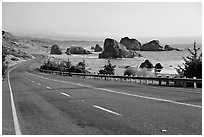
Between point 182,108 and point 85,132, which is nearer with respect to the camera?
point 85,132

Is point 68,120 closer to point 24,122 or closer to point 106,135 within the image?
point 24,122

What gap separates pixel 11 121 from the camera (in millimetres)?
11805

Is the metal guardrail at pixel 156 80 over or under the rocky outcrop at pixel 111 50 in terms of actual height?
under

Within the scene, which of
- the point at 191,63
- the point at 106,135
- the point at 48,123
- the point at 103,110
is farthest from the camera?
the point at 191,63

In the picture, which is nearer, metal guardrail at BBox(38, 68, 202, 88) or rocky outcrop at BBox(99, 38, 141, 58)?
metal guardrail at BBox(38, 68, 202, 88)

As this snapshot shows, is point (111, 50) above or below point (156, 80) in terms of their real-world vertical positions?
above

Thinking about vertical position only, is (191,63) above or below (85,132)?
above

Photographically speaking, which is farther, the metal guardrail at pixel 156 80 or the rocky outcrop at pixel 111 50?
the rocky outcrop at pixel 111 50

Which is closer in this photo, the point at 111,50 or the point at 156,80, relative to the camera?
the point at 156,80

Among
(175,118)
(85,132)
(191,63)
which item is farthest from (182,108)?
(191,63)

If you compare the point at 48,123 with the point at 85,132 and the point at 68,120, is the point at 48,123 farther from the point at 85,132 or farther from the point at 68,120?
the point at 85,132

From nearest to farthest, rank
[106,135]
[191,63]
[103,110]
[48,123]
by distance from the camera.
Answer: [106,135], [48,123], [103,110], [191,63]

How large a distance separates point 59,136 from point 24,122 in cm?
283

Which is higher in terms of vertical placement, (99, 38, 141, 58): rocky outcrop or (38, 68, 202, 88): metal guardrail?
(99, 38, 141, 58): rocky outcrop
